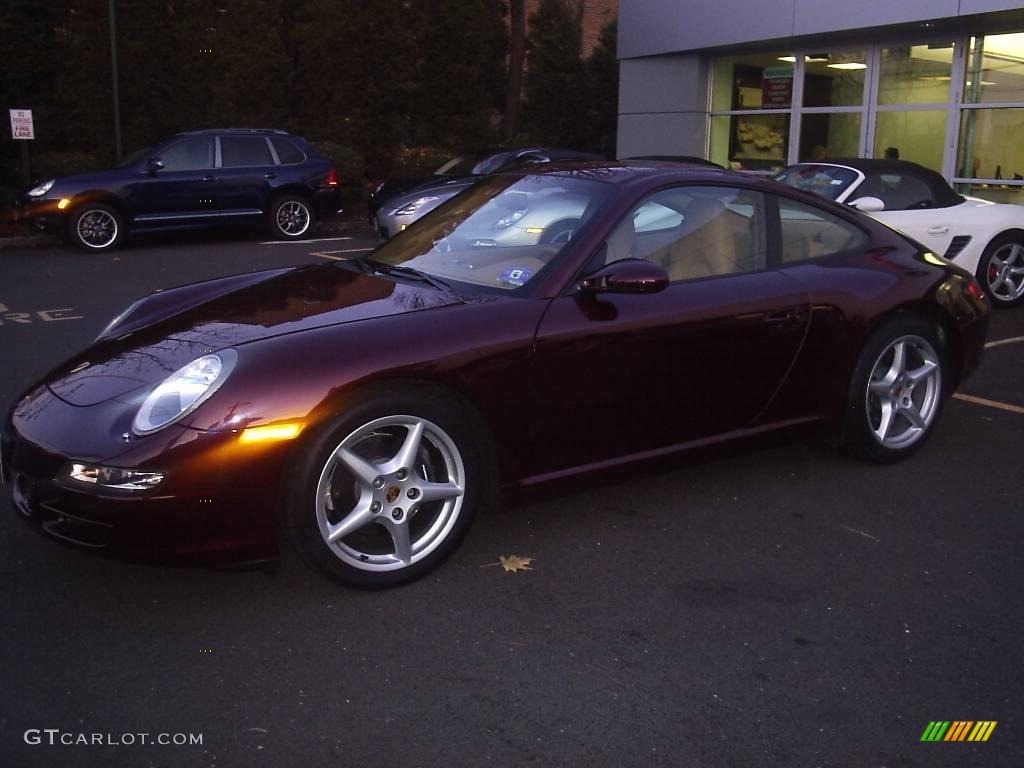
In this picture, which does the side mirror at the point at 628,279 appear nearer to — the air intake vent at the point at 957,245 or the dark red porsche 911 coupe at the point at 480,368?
the dark red porsche 911 coupe at the point at 480,368

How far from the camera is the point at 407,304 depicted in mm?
3881

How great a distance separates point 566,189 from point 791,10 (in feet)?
45.3

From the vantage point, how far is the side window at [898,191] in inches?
346

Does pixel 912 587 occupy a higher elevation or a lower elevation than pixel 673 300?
lower

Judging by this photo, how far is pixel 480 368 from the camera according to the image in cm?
373

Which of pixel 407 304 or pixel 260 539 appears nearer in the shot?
pixel 260 539

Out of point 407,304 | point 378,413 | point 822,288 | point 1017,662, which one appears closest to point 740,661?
point 1017,662

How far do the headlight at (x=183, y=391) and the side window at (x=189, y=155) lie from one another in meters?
11.9

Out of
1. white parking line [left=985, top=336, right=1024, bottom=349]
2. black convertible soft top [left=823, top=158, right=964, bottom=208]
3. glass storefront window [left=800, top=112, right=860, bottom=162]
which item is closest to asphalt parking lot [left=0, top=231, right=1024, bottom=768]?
white parking line [left=985, top=336, right=1024, bottom=349]

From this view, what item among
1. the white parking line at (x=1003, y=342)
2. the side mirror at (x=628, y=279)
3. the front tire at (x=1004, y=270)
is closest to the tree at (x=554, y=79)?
the front tire at (x=1004, y=270)

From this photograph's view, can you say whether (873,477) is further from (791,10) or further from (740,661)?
(791,10)

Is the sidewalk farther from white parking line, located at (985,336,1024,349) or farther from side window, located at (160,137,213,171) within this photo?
white parking line, located at (985,336,1024,349)

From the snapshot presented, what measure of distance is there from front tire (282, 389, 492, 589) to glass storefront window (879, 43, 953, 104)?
573 inches

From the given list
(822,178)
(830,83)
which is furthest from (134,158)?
(830,83)
